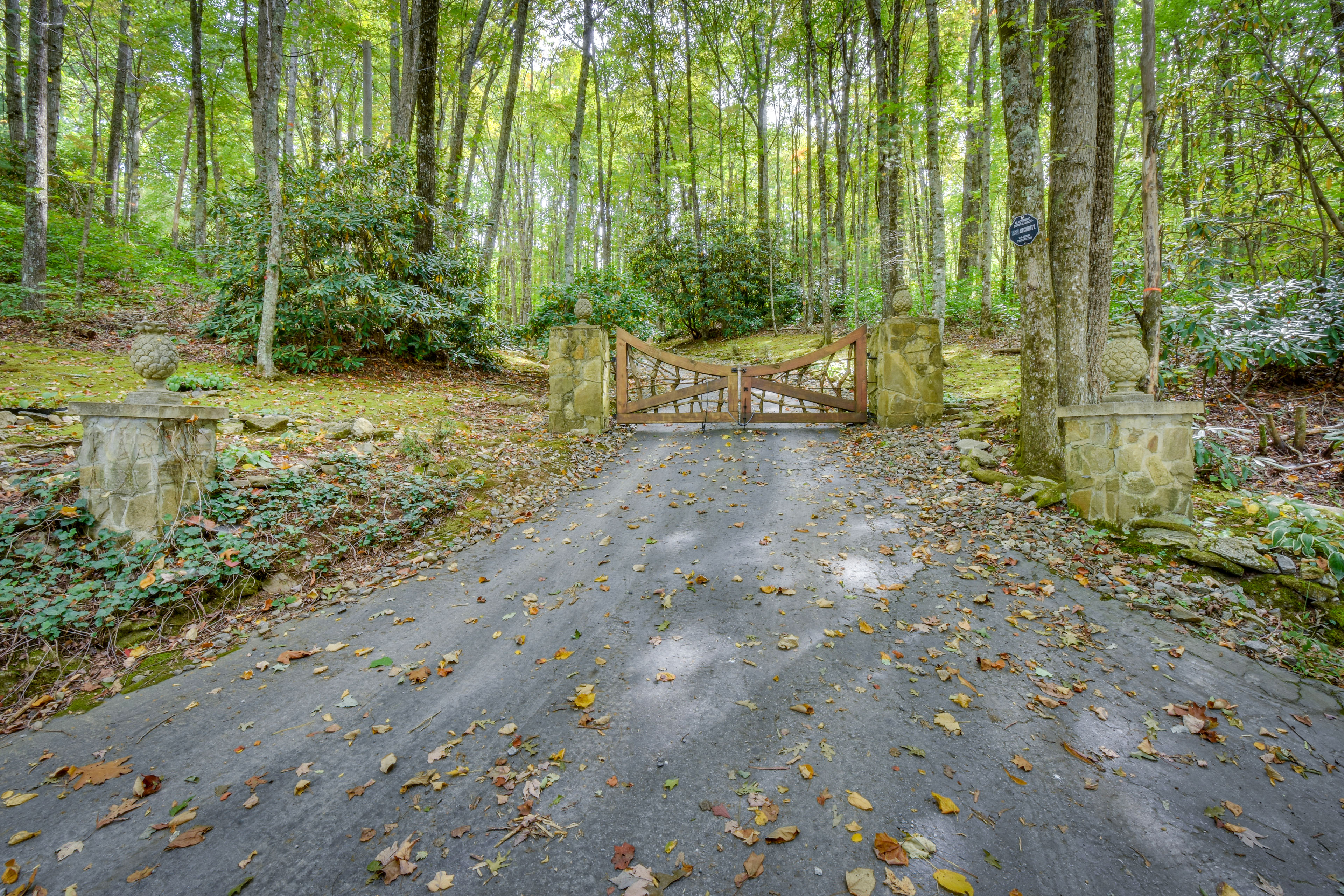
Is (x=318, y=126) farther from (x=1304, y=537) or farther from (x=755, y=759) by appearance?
(x=1304, y=537)

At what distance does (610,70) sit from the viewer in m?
17.1

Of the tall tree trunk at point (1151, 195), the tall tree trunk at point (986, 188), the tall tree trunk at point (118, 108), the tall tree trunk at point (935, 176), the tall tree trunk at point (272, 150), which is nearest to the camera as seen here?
the tall tree trunk at point (1151, 195)

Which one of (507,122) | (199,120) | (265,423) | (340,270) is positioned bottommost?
(265,423)

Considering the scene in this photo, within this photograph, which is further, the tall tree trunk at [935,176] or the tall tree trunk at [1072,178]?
the tall tree trunk at [935,176]

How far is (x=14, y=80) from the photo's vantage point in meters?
8.41

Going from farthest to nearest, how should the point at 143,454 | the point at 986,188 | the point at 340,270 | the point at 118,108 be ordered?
the point at 118,108 < the point at 986,188 < the point at 340,270 < the point at 143,454

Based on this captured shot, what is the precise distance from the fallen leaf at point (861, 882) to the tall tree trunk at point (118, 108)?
627 inches

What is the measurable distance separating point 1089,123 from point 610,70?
672 inches

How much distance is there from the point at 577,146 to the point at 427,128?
9.38ft

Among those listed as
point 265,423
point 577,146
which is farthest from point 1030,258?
point 577,146

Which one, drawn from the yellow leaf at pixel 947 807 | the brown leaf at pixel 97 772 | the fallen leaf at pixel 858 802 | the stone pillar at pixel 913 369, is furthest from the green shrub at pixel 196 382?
the stone pillar at pixel 913 369

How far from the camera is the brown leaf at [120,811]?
1944 millimetres

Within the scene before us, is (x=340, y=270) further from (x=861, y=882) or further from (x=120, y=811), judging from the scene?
(x=861, y=882)

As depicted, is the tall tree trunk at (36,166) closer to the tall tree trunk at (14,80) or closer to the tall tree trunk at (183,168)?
the tall tree trunk at (14,80)
